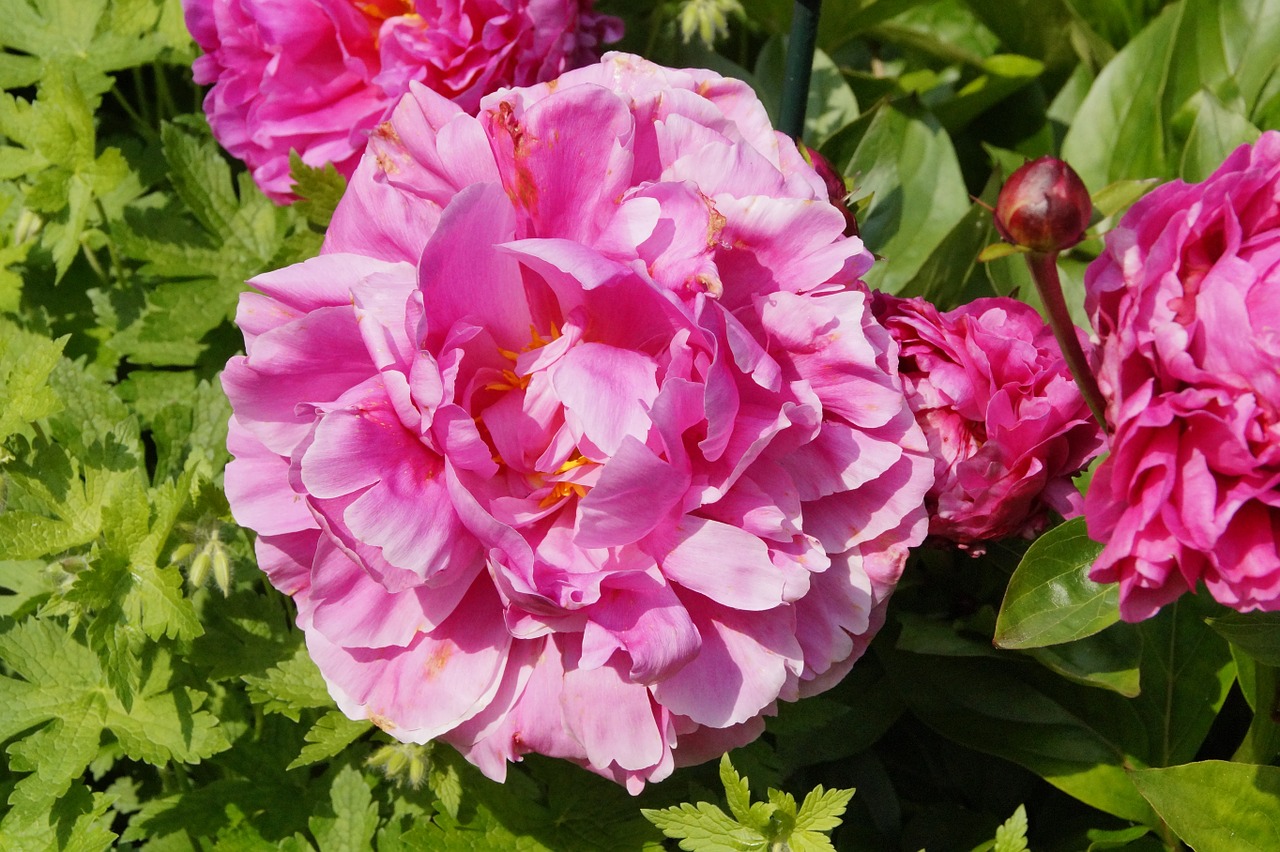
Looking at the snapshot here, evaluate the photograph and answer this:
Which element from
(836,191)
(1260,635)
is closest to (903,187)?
(836,191)

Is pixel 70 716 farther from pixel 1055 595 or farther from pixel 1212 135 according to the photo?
pixel 1212 135

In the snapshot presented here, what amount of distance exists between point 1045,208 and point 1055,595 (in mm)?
315

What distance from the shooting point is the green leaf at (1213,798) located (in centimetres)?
96

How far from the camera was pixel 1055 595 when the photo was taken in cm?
88

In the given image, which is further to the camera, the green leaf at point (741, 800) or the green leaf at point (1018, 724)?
the green leaf at point (1018, 724)

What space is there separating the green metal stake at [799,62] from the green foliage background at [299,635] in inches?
4.2

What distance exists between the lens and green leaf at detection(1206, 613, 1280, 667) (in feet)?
2.78

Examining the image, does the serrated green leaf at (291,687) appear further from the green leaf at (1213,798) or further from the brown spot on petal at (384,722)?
the green leaf at (1213,798)

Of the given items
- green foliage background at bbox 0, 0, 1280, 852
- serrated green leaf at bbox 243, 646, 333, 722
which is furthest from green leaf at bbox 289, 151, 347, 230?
serrated green leaf at bbox 243, 646, 333, 722

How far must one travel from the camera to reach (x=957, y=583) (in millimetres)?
1148

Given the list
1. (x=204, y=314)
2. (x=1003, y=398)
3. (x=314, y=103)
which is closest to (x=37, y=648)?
(x=204, y=314)

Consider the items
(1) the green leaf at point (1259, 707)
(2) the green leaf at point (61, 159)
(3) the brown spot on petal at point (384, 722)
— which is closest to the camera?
(3) the brown spot on petal at point (384, 722)

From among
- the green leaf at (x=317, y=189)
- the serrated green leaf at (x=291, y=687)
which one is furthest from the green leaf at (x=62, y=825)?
the green leaf at (x=317, y=189)

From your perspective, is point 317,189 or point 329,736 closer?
point 329,736
